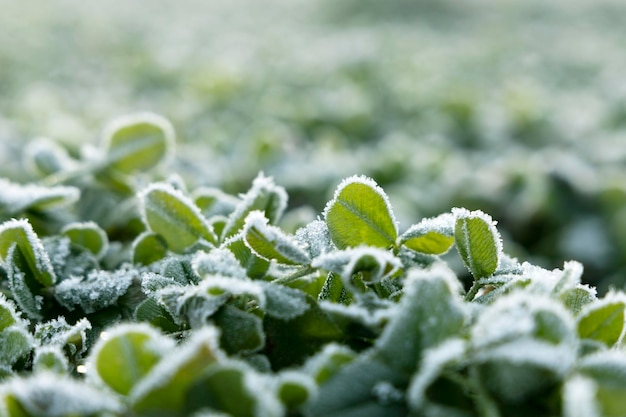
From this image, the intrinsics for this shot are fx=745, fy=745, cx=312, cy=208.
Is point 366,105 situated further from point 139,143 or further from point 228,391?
point 228,391

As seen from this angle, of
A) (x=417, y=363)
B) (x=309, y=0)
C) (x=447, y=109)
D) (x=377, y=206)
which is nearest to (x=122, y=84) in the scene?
(x=447, y=109)

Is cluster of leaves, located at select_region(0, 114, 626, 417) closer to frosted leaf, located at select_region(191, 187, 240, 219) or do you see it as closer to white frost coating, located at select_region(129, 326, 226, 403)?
white frost coating, located at select_region(129, 326, 226, 403)

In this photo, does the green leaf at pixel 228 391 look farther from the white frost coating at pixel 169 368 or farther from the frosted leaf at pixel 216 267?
the frosted leaf at pixel 216 267

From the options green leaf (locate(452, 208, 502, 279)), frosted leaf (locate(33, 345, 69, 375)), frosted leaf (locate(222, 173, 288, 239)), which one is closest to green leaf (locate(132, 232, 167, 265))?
frosted leaf (locate(222, 173, 288, 239))

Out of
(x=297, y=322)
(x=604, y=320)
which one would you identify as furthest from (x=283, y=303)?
(x=604, y=320)

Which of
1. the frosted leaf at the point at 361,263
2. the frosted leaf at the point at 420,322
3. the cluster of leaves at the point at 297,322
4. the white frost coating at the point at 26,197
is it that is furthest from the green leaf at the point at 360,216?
the white frost coating at the point at 26,197

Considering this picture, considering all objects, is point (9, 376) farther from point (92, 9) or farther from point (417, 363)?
point (92, 9)
